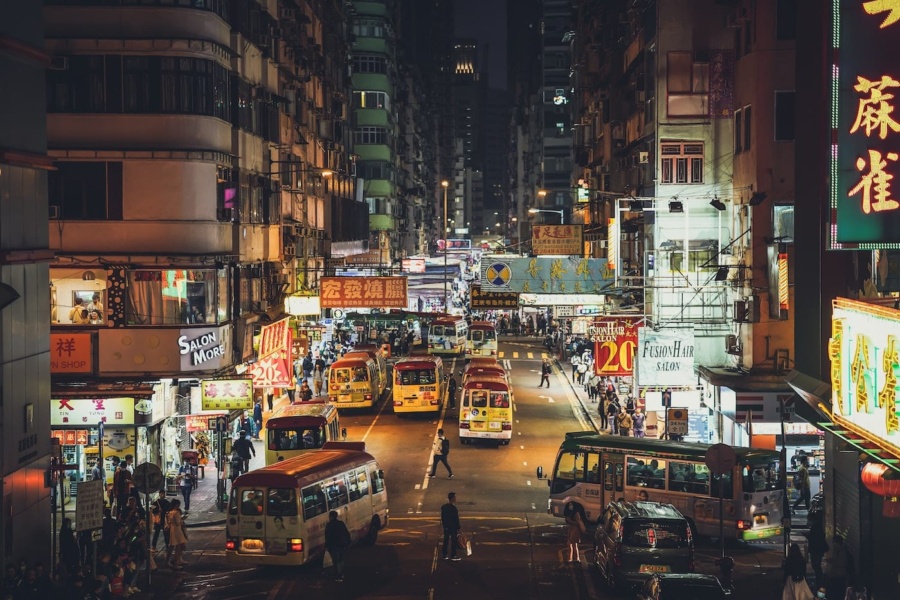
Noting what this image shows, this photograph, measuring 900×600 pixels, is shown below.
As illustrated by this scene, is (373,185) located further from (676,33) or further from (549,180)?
(676,33)

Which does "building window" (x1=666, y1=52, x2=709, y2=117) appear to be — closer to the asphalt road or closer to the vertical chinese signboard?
the asphalt road

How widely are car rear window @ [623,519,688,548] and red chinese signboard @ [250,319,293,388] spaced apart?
56.4 ft

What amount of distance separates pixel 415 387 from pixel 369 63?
221 ft

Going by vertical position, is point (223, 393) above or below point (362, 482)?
above

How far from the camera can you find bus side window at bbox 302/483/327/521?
83.7ft

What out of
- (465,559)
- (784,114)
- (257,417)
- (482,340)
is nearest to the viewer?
(465,559)

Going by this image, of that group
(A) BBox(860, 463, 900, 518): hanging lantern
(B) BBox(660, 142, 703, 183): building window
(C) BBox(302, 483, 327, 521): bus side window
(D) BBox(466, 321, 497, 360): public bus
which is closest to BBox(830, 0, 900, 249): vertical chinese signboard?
(A) BBox(860, 463, 900, 518): hanging lantern

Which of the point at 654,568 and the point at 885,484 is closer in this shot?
the point at 885,484

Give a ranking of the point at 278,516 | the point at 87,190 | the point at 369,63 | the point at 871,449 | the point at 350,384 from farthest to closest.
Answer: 1. the point at 369,63
2. the point at 350,384
3. the point at 87,190
4. the point at 278,516
5. the point at 871,449

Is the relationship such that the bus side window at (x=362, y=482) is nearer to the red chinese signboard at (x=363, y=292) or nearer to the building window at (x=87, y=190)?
the building window at (x=87, y=190)

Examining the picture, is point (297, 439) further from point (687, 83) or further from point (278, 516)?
point (687, 83)

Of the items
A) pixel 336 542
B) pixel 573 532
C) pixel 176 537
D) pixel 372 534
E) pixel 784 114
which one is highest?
pixel 784 114

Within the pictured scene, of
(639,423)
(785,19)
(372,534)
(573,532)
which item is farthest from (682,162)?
(372,534)

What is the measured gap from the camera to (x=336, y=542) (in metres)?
25.1
